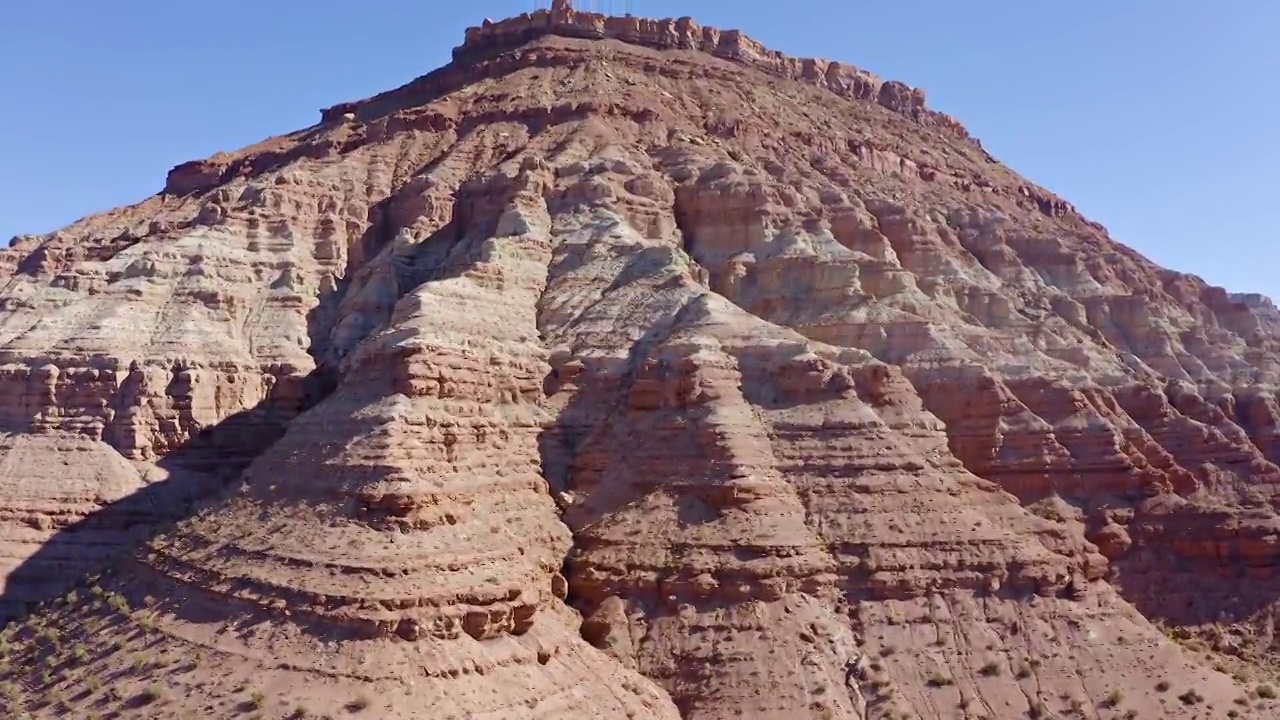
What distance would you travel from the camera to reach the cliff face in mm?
41438

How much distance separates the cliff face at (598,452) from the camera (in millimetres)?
41438

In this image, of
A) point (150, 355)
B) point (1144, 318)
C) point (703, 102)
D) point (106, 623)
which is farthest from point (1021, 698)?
point (703, 102)

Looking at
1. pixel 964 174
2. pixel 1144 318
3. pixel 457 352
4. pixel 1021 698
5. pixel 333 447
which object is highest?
pixel 964 174

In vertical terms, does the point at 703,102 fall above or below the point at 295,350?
above

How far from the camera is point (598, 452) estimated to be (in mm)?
52219

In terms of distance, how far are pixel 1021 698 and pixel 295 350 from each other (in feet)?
127

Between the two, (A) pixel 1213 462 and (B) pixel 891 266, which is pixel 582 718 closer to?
(B) pixel 891 266

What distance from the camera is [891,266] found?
2894 inches

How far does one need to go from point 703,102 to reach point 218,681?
68.5 m

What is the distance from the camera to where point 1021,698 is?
152 ft

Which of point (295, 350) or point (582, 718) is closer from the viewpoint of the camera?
point (582, 718)

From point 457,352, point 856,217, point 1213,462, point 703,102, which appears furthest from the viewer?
point 703,102

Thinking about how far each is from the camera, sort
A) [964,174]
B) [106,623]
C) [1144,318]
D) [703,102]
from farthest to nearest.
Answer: [964,174] < [703,102] < [1144,318] < [106,623]

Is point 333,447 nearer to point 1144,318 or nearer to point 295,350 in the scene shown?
point 295,350
